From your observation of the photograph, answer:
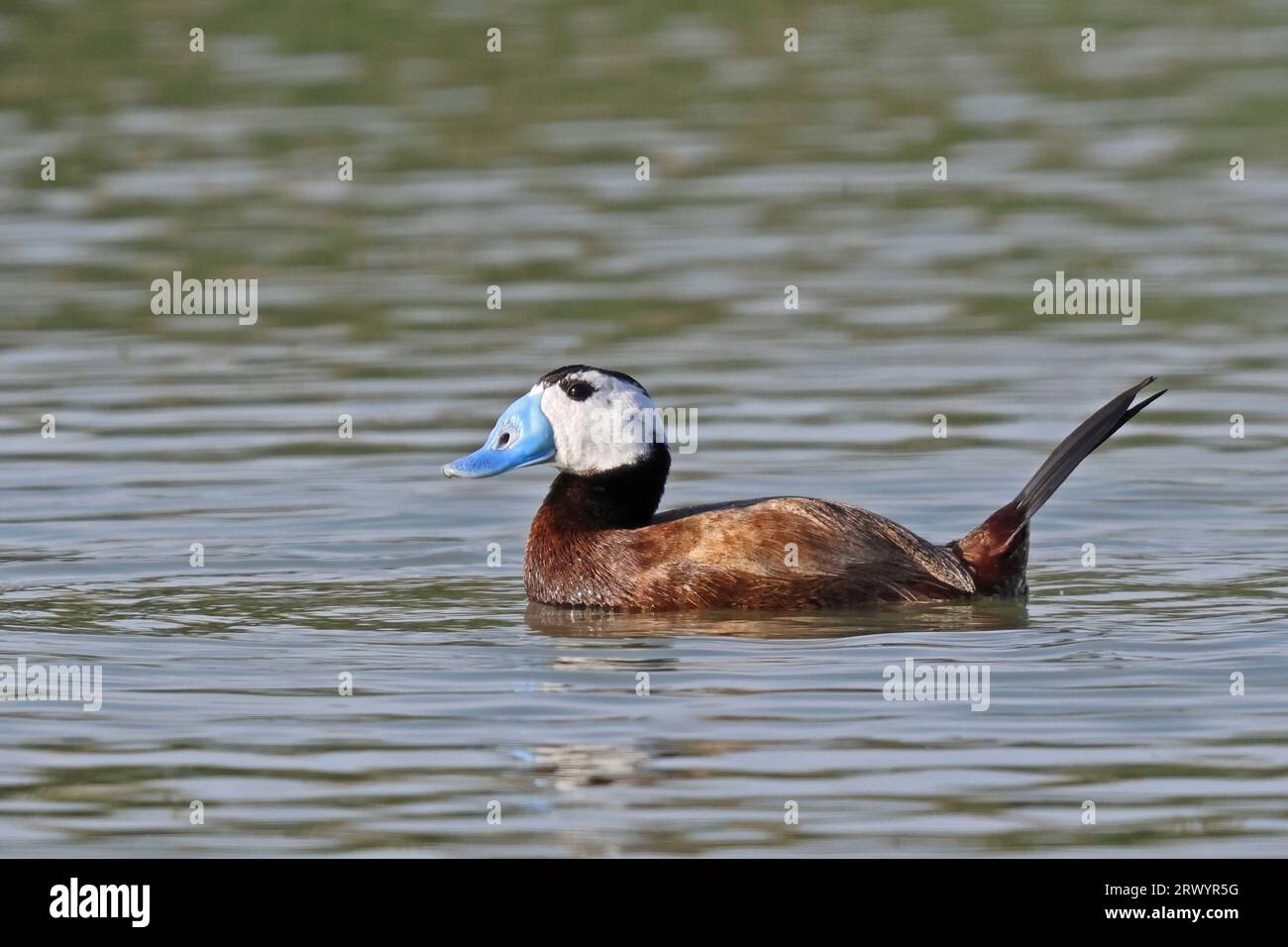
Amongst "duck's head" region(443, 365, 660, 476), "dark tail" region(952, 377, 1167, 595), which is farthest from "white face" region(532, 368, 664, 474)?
"dark tail" region(952, 377, 1167, 595)

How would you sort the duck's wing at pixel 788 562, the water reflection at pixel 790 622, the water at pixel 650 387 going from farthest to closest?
the duck's wing at pixel 788 562 < the water reflection at pixel 790 622 < the water at pixel 650 387

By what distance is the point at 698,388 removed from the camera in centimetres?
1450

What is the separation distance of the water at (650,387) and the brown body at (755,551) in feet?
0.49

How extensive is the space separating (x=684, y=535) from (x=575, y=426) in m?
0.69

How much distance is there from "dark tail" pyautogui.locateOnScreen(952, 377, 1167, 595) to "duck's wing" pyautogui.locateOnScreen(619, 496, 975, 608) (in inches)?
3.4

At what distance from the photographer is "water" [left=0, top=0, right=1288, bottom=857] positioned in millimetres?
7992

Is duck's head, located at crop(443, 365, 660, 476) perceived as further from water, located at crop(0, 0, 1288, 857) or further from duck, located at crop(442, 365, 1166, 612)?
water, located at crop(0, 0, 1288, 857)

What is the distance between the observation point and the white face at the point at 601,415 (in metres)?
10.7

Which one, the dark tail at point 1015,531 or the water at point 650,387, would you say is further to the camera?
the dark tail at point 1015,531

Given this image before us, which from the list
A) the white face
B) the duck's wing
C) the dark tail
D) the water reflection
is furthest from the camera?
the white face

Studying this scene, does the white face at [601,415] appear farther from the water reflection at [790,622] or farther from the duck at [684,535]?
the water reflection at [790,622]

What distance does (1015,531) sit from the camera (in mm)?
10484

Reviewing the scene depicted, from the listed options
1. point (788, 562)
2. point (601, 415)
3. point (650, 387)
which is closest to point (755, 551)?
point (788, 562)

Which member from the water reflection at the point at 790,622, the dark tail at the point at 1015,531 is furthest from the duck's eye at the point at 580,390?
the dark tail at the point at 1015,531
